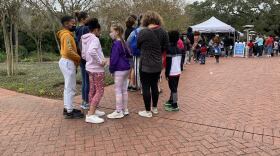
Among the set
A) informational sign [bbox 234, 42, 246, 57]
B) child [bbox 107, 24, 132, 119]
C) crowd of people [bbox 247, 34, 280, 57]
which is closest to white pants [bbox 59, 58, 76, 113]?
child [bbox 107, 24, 132, 119]

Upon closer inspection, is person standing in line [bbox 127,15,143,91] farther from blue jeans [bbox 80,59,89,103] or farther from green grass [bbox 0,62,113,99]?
green grass [bbox 0,62,113,99]

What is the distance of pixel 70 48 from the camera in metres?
5.44

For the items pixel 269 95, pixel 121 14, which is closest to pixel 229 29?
pixel 121 14

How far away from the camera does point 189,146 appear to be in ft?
14.7

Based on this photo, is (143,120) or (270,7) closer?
(143,120)

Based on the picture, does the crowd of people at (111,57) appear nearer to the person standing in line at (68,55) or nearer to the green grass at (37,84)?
the person standing in line at (68,55)

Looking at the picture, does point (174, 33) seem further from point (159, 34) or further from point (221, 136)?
point (221, 136)

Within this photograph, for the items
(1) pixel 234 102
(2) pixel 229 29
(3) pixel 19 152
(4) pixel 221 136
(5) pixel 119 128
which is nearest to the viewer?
(3) pixel 19 152

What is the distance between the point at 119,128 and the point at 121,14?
62.1ft

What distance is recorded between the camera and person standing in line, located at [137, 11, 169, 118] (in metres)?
5.48

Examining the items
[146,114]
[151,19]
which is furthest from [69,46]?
[146,114]

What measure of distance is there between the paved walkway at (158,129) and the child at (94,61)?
12.6 inches

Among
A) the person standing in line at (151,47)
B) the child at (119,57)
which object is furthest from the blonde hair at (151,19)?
the child at (119,57)

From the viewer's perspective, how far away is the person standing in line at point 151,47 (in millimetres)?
5477
